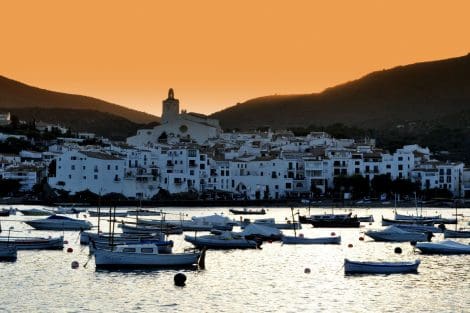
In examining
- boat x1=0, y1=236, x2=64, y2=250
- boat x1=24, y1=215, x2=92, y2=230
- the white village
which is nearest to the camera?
boat x1=0, y1=236, x2=64, y2=250

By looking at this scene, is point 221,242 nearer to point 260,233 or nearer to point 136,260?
point 260,233

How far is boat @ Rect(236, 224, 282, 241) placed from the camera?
54.4m

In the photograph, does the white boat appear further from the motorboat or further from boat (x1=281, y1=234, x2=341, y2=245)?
the motorboat

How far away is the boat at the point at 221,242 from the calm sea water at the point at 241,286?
1232 millimetres

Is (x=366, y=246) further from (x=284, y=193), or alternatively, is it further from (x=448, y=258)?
(x=284, y=193)

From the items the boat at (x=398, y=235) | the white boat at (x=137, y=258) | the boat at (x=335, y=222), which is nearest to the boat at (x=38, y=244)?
the white boat at (x=137, y=258)

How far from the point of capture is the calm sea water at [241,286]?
33000 mm

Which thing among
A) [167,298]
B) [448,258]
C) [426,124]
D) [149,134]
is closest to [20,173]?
[149,134]

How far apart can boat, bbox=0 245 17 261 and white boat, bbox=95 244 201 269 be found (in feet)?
15.7

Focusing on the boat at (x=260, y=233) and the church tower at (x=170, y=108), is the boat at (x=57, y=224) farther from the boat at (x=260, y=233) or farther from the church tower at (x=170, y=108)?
the church tower at (x=170, y=108)

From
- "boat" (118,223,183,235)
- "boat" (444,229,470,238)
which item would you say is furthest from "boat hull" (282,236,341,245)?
"boat" (444,229,470,238)

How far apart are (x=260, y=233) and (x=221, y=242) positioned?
16.6 feet

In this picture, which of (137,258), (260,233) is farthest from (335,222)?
(137,258)

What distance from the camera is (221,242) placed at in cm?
5072
